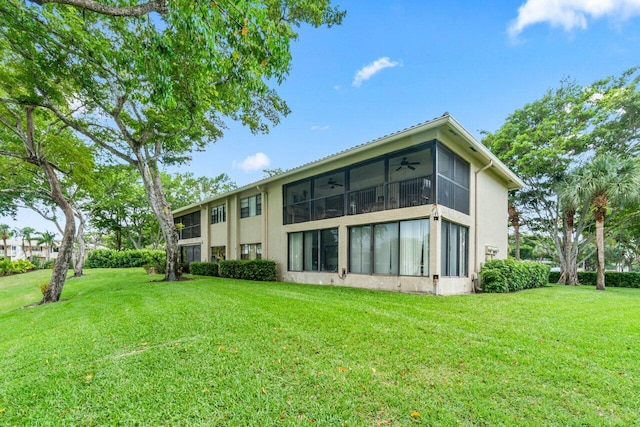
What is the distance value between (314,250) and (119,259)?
2509 centimetres

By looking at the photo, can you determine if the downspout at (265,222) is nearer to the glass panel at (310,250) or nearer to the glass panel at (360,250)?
the glass panel at (310,250)

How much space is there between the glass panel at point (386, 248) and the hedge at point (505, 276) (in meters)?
3.42

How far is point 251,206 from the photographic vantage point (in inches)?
658

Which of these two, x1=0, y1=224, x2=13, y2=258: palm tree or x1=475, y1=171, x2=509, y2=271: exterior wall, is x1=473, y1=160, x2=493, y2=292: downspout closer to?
x1=475, y1=171, x2=509, y2=271: exterior wall

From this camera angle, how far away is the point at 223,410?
8.73 feet

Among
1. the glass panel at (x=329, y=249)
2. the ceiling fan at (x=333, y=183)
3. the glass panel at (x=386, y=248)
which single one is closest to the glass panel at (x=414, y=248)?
the glass panel at (x=386, y=248)

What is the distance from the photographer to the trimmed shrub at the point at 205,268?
17.1 meters

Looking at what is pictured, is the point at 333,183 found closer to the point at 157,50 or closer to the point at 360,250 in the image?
the point at 360,250

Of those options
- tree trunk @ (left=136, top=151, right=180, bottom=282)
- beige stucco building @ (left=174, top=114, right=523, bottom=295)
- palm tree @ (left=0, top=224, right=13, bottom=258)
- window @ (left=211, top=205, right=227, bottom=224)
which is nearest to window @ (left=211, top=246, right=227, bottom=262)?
window @ (left=211, top=205, right=227, bottom=224)

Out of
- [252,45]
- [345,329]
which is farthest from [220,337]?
[252,45]

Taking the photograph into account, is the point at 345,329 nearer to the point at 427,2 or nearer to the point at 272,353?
the point at 272,353

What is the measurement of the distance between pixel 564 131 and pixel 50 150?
24.0 m

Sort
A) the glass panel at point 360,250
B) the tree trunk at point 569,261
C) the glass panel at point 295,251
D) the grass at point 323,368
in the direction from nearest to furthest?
the grass at point 323,368 → the glass panel at point 360,250 → the glass panel at point 295,251 → the tree trunk at point 569,261

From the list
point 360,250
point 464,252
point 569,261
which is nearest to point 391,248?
point 360,250
